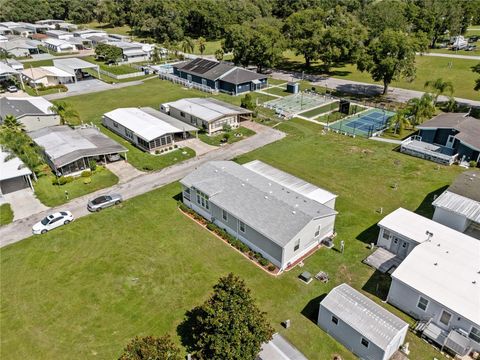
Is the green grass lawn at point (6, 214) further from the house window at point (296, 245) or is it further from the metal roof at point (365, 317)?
the metal roof at point (365, 317)

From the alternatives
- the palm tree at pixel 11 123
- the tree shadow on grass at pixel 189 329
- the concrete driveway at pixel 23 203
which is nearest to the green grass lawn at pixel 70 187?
the concrete driveway at pixel 23 203

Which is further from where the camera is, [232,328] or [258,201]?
[258,201]

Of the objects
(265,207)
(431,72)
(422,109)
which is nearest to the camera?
(265,207)

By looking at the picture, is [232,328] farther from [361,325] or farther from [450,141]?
[450,141]

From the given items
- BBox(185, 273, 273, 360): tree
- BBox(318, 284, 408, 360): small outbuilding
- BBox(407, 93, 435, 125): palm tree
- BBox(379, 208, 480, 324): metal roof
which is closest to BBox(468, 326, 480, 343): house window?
BBox(379, 208, 480, 324): metal roof

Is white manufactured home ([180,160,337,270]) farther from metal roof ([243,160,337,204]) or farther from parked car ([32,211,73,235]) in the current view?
parked car ([32,211,73,235])

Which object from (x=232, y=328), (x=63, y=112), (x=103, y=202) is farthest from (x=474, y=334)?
(x=63, y=112)

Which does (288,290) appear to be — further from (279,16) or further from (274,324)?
(279,16)

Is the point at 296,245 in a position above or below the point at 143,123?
below
